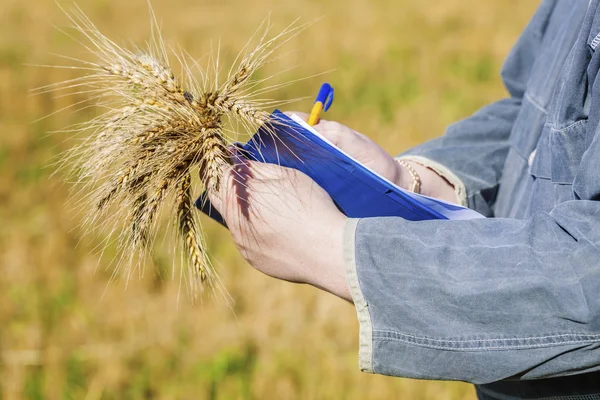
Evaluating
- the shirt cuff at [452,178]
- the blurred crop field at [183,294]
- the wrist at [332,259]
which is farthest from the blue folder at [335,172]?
the blurred crop field at [183,294]

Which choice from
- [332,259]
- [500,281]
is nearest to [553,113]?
[500,281]

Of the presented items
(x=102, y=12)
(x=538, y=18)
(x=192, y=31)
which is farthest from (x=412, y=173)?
(x=102, y=12)

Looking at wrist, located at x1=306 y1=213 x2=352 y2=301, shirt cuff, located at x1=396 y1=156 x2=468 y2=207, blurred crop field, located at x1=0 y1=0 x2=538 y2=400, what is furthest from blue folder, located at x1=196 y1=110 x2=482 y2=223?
blurred crop field, located at x1=0 y1=0 x2=538 y2=400

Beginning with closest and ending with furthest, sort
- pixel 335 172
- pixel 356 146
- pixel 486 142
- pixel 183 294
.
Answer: pixel 335 172, pixel 356 146, pixel 486 142, pixel 183 294

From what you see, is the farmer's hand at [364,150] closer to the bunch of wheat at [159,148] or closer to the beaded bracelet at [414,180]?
the beaded bracelet at [414,180]

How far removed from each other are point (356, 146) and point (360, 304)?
460mm

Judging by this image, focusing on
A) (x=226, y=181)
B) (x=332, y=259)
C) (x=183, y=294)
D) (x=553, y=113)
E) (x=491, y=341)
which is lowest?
(x=183, y=294)

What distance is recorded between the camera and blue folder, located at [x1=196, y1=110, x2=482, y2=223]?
134cm

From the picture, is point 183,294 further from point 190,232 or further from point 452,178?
point 190,232

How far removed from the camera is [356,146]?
5.04ft

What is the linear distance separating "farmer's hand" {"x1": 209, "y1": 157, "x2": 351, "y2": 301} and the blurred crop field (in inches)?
15.8

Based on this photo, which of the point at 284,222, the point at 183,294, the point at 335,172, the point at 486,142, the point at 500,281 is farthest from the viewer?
the point at 183,294

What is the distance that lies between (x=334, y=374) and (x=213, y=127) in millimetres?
1791

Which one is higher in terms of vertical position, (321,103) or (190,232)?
(321,103)
